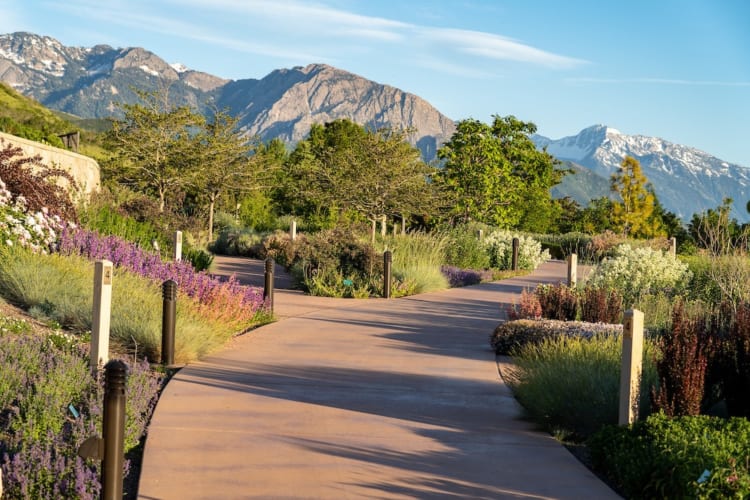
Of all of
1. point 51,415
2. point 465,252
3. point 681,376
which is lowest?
point 51,415

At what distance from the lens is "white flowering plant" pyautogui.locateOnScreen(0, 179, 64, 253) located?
13945 millimetres

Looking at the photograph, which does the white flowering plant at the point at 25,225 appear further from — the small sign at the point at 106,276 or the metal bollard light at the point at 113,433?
the metal bollard light at the point at 113,433

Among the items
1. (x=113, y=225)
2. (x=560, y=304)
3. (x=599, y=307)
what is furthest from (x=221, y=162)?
(x=599, y=307)

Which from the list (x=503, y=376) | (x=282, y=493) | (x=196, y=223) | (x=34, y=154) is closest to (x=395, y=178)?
(x=196, y=223)

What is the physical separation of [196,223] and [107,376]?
24.3 m

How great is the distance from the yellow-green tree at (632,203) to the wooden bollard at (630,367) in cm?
5856

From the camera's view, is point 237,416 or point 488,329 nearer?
point 237,416

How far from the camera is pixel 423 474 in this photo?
6387 mm

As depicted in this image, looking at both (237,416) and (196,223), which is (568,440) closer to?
(237,416)

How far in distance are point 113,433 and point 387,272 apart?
42.9 feet

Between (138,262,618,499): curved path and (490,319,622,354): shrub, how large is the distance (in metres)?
0.25

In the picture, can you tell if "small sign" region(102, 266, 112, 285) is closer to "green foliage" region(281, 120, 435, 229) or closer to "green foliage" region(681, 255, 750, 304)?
"green foliage" region(681, 255, 750, 304)

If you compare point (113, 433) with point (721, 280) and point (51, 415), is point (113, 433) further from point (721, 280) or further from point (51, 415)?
point (721, 280)

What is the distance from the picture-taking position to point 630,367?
6.93 meters
